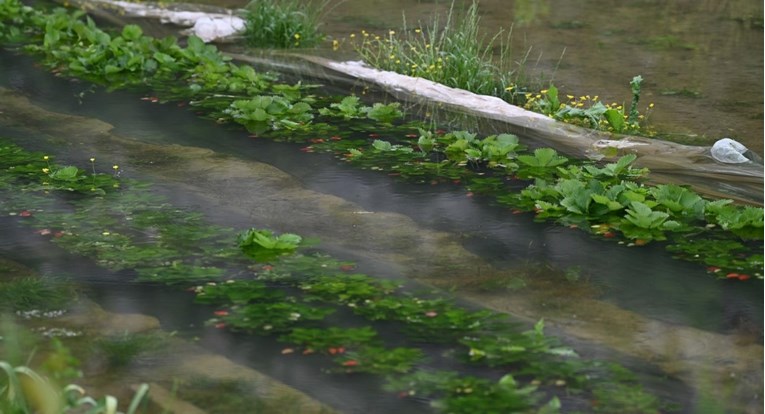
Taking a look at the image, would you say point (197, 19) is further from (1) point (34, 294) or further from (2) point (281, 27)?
(1) point (34, 294)

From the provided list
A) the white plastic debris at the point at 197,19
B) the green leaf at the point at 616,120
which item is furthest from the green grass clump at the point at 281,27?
the green leaf at the point at 616,120

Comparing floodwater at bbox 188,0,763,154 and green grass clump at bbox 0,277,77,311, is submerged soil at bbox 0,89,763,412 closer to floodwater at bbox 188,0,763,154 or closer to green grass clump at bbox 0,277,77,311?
green grass clump at bbox 0,277,77,311

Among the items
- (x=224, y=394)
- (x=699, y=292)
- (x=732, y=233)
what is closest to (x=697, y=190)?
(x=732, y=233)

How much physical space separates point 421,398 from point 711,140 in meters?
4.14

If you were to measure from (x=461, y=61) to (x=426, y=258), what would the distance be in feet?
11.9

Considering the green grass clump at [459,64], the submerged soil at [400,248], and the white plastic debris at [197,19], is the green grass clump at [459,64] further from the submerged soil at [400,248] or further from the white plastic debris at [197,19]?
the submerged soil at [400,248]

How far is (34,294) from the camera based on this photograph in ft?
16.1

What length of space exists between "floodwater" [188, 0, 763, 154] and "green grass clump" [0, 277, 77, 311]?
4280 millimetres

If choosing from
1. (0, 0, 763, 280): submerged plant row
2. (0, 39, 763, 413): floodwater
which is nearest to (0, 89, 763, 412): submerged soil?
(0, 39, 763, 413): floodwater

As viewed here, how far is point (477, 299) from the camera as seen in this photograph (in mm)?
4832

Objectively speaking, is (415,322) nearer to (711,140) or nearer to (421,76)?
(711,140)

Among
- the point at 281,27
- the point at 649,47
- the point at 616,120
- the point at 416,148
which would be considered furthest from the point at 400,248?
the point at 649,47

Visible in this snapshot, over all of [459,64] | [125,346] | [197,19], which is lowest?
[197,19]

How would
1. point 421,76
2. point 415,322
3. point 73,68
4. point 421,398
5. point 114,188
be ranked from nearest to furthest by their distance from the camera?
point 421,398, point 415,322, point 114,188, point 421,76, point 73,68
